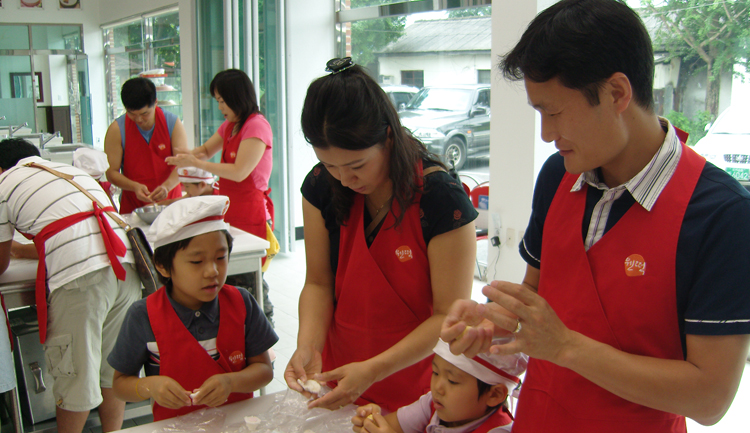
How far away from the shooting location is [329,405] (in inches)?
48.7

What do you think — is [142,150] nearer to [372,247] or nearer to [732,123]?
[372,247]

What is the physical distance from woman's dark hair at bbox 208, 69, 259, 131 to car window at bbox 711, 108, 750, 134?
9.50ft

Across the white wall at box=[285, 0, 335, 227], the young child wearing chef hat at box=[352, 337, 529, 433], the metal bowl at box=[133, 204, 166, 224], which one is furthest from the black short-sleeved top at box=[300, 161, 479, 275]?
the white wall at box=[285, 0, 335, 227]

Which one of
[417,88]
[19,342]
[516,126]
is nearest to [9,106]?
[417,88]

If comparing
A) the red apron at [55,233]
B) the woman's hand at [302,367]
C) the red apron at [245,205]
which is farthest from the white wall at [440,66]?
the woman's hand at [302,367]

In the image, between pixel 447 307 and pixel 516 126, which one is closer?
pixel 447 307

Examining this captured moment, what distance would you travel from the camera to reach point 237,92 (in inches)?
125

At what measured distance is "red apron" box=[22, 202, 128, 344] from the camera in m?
2.18

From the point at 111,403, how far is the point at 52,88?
389 inches

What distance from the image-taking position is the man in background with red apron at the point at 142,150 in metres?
3.44

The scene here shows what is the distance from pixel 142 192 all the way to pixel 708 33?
3.58 m

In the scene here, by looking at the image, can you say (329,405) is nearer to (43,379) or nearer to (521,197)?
(43,379)

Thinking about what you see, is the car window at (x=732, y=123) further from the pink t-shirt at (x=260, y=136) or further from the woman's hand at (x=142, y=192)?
the woman's hand at (x=142, y=192)

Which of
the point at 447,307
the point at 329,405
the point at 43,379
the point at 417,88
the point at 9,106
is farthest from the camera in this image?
the point at 9,106
